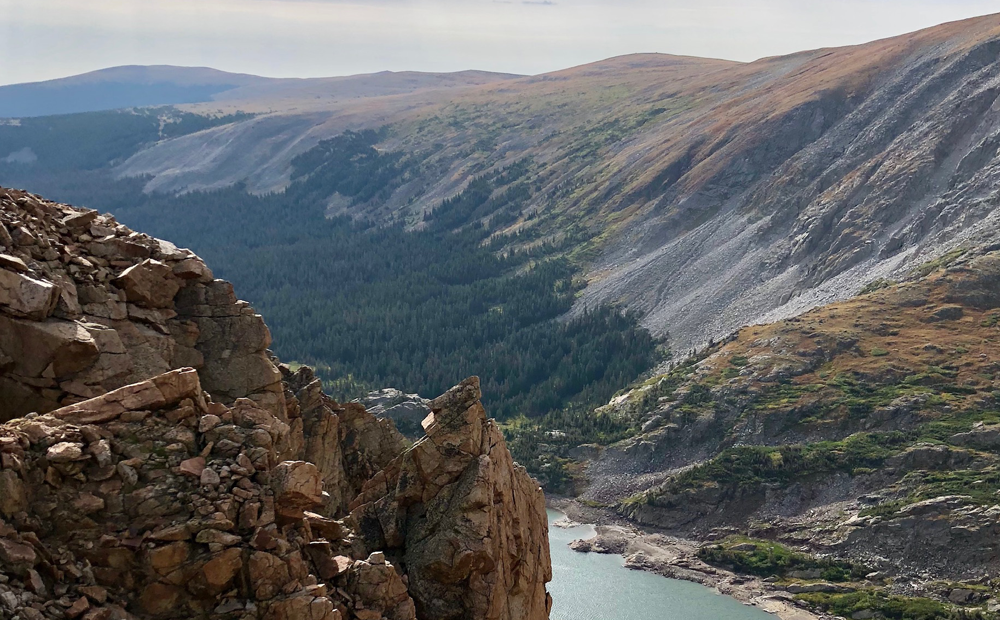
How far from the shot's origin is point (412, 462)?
121 ft

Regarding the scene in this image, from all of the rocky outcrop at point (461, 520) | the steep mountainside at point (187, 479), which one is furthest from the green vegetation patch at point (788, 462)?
the rocky outcrop at point (461, 520)

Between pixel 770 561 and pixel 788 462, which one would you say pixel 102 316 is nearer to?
pixel 770 561

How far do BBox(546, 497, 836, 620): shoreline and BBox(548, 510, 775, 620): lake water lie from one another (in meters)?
1.63

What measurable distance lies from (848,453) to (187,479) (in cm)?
14444

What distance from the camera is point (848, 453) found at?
522 ft

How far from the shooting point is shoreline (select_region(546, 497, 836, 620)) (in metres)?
132

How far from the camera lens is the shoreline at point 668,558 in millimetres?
131750

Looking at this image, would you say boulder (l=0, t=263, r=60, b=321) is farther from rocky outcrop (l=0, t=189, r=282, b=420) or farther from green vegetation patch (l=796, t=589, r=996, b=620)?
green vegetation patch (l=796, t=589, r=996, b=620)

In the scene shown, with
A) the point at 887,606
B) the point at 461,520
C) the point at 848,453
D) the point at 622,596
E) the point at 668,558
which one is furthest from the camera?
the point at 848,453

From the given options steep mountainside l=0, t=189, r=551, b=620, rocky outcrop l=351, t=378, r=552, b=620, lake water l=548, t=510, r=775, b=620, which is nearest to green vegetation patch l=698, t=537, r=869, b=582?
lake water l=548, t=510, r=775, b=620

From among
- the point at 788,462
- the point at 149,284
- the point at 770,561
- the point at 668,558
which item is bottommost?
the point at 668,558

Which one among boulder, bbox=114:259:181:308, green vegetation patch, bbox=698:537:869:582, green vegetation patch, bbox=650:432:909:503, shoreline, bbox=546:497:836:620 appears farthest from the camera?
green vegetation patch, bbox=650:432:909:503

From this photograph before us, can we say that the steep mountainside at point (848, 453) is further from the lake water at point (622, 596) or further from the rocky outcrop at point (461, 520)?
the rocky outcrop at point (461, 520)

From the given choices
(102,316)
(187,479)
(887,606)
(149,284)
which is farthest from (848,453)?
Answer: (187,479)
